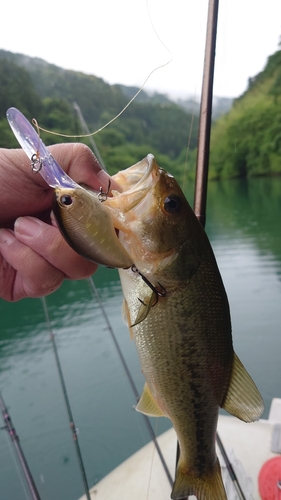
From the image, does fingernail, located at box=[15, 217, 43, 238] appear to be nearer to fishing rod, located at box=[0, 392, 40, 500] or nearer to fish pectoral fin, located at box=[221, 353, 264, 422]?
fish pectoral fin, located at box=[221, 353, 264, 422]

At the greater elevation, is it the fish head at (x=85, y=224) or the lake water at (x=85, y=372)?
the fish head at (x=85, y=224)

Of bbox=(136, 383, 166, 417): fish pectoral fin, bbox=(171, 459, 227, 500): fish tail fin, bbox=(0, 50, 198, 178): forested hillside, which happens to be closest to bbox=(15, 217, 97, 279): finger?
bbox=(136, 383, 166, 417): fish pectoral fin

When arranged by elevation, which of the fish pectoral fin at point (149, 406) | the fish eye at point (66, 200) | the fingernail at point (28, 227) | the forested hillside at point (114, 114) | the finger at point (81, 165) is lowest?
the fish pectoral fin at point (149, 406)

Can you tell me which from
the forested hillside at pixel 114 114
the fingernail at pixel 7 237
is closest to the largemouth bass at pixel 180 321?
the fingernail at pixel 7 237

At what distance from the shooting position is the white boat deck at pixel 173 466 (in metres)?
2.69

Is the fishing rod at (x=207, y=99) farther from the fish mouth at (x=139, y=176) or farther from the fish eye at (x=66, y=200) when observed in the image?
the fish eye at (x=66, y=200)

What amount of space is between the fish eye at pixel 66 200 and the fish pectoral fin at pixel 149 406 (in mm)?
842

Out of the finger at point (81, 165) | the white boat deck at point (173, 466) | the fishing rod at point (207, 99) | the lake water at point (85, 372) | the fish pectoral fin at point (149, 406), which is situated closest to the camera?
the finger at point (81, 165)

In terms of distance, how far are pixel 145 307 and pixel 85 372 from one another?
488cm

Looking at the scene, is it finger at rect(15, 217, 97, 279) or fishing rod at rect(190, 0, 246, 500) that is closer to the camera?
finger at rect(15, 217, 97, 279)

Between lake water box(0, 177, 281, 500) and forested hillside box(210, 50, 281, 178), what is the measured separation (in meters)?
25.7

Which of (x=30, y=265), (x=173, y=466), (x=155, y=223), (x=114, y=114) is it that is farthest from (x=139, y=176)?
(x=114, y=114)

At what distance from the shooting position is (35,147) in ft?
2.81

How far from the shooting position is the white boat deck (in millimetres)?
2687
